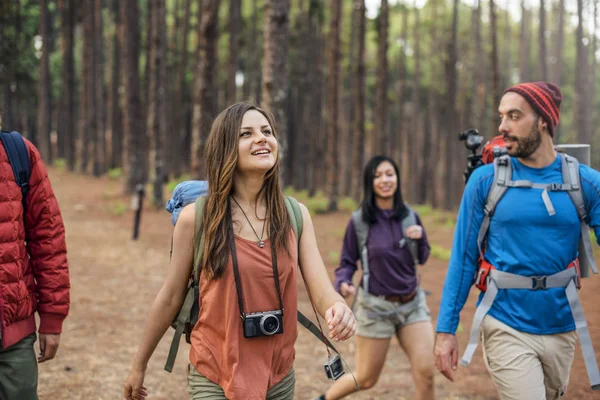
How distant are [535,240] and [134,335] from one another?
598 centimetres

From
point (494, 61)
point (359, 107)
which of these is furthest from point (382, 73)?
point (494, 61)

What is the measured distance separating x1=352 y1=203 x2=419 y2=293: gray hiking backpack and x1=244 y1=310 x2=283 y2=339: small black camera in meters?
2.78

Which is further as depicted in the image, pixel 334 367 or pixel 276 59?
pixel 276 59

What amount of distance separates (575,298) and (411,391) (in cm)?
347

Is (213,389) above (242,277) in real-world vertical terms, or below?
below

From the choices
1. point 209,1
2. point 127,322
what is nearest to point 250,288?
point 127,322

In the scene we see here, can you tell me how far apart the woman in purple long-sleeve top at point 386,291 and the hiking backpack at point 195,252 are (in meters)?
2.40

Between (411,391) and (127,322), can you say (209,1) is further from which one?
(411,391)

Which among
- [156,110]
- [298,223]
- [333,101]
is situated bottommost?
[298,223]

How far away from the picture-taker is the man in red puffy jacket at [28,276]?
124 inches

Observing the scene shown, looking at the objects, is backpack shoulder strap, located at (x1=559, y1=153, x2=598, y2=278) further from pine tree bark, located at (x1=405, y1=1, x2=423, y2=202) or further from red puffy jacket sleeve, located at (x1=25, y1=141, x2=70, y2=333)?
pine tree bark, located at (x1=405, y1=1, x2=423, y2=202)

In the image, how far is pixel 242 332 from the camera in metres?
2.81

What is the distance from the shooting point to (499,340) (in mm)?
3559

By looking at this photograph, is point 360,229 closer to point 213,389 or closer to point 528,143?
point 528,143
